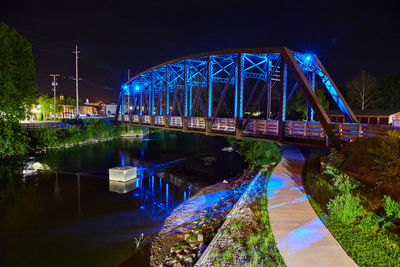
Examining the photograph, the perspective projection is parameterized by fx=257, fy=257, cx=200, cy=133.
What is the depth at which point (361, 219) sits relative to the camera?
7035 millimetres

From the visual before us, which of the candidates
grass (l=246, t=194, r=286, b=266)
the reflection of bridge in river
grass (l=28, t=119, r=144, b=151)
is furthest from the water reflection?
grass (l=28, t=119, r=144, b=151)

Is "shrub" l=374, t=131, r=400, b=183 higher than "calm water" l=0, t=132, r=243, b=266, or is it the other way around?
"shrub" l=374, t=131, r=400, b=183

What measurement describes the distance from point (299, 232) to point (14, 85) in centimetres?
3047

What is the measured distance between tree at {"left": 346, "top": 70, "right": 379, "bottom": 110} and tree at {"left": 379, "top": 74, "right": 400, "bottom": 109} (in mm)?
2376

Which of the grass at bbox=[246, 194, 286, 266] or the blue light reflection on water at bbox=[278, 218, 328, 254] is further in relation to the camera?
the blue light reflection on water at bbox=[278, 218, 328, 254]

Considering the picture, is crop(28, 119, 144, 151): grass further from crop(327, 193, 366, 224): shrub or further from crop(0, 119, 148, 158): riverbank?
crop(327, 193, 366, 224): shrub

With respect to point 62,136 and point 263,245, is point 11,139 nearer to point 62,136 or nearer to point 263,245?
point 62,136

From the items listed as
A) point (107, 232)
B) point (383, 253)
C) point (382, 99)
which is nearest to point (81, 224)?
point (107, 232)

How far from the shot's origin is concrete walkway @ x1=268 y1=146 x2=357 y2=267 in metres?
5.53

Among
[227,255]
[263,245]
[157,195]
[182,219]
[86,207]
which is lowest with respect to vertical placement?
[86,207]

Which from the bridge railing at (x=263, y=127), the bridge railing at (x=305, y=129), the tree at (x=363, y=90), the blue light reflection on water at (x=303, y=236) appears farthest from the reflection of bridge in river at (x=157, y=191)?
the tree at (x=363, y=90)

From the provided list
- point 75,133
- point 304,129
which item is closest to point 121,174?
point 304,129

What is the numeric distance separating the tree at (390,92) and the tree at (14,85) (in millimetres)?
60556

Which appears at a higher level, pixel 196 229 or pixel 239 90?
pixel 239 90
